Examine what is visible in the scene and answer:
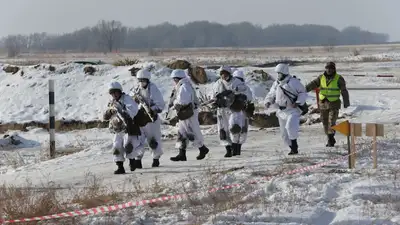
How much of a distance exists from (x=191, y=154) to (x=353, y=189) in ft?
18.3

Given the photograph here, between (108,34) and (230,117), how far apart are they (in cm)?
13921

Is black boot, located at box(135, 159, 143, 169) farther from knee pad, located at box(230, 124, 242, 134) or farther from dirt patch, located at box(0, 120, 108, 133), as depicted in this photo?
dirt patch, located at box(0, 120, 108, 133)

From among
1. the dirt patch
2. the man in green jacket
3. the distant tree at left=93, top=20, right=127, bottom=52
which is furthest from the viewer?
the distant tree at left=93, top=20, right=127, bottom=52

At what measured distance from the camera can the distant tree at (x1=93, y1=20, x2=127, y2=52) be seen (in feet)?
483

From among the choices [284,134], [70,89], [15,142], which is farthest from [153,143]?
[70,89]

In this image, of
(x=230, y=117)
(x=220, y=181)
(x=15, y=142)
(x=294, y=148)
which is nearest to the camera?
(x=220, y=181)

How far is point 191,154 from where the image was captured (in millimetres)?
12875

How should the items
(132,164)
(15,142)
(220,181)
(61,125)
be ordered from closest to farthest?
(220,181) → (132,164) → (15,142) → (61,125)

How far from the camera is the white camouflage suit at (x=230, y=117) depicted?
39.6ft

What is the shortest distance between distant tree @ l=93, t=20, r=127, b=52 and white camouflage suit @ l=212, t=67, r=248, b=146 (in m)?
130

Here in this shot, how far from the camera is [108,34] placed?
148750 millimetres

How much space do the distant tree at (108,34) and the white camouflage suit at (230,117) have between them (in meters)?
130

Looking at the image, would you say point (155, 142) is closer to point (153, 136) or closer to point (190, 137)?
point (153, 136)

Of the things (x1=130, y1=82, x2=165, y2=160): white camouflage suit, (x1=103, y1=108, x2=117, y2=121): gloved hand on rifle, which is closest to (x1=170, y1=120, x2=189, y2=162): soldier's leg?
(x1=130, y1=82, x2=165, y2=160): white camouflage suit
